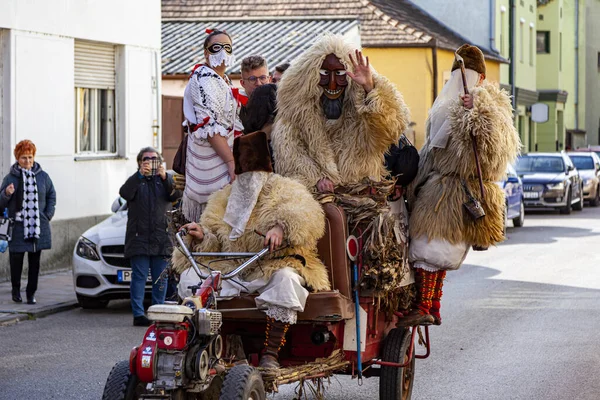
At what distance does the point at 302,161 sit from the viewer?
265 inches

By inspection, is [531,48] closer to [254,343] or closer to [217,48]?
[217,48]

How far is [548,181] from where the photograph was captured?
29594mm

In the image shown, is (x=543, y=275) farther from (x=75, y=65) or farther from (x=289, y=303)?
(x=289, y=303)

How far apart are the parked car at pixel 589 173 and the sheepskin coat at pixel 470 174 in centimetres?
2886

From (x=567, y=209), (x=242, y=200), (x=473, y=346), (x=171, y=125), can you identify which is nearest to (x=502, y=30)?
(x=567, y=209)

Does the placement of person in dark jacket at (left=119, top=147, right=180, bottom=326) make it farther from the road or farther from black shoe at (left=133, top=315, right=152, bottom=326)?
the road

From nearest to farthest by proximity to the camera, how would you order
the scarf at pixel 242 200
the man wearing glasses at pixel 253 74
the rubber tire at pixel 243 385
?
the rubber tire at pixel 243 385, the scarf at pixel 242 200, the man wearing glasses at pixel 253 74

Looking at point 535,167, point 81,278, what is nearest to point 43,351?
point 81,278

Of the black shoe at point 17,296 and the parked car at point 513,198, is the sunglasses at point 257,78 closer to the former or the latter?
the black shoe at point 17,296

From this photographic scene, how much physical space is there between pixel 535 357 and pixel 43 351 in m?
4.37

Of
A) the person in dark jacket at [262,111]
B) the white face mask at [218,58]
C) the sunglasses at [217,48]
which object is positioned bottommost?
the person in dark jacket at [262,111]

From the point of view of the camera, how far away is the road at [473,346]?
8.59m

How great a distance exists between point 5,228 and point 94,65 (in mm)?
5745

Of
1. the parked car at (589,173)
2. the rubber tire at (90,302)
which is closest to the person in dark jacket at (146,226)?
the rubber tire at (90,302)
